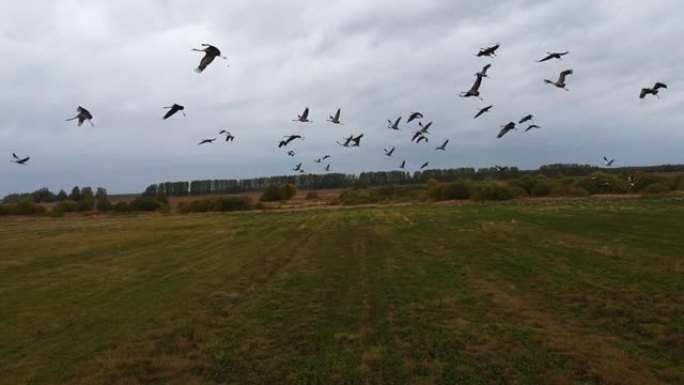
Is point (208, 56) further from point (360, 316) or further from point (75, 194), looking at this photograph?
point (75, 194)

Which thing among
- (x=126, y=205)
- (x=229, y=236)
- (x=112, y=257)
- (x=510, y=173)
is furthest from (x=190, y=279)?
(x=510, y=173)

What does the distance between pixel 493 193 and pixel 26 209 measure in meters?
75.4

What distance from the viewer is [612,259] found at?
73.4ft

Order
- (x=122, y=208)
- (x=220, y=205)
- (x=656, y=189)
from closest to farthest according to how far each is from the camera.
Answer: (x=656, y=189), (x=220, y=205), (x=122, y=208)

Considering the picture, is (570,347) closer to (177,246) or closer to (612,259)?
(612,259)

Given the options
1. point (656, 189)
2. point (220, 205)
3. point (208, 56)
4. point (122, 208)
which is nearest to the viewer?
point (208, 56)

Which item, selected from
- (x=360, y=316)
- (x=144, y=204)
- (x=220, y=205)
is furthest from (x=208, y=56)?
(x=144, y=204)

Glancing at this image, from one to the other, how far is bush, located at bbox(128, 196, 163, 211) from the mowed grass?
75.5 metres

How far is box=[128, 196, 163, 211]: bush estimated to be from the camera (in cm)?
10306

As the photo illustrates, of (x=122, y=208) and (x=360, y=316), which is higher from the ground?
(x=122, y=208)

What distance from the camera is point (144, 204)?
104 metres

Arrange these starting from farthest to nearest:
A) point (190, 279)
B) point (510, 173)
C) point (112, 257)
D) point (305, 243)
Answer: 1. point (510, 173)
2. point (305, 243)
3. point (112, 257)
4. point (190, 279)

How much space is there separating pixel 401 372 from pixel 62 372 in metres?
5.80

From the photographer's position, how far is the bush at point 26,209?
334ft
